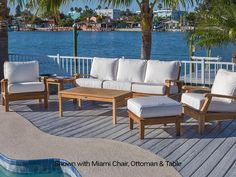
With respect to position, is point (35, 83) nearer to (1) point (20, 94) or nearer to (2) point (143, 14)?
(1) point (20, 94)

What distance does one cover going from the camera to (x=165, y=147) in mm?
5051

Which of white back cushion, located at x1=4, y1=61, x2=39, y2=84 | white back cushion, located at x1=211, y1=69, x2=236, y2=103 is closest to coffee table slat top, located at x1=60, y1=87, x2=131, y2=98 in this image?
white back cushion, located at x1=4, y1=61, x2=39, y2=84

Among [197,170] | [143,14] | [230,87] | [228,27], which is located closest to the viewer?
[197,170]

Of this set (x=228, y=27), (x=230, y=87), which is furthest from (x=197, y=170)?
(x=228, y=27)

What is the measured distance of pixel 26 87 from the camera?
7.20 metres

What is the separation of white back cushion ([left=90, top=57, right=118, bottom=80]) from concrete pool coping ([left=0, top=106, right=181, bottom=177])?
2238 millimetres

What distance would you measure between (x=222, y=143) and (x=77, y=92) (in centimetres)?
258

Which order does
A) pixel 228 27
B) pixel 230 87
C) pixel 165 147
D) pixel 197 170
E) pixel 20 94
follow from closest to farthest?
pixel 197 170
pixel 165 147
pixel 230 87
pixel 20 94
pixel 228 27

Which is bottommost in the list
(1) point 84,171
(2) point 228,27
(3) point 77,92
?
(1) point 84,171

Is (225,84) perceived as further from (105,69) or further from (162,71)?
(105,69)

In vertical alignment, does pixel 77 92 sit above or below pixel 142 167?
above

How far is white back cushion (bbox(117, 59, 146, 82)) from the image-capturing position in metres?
7.48

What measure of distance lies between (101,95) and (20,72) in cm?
206

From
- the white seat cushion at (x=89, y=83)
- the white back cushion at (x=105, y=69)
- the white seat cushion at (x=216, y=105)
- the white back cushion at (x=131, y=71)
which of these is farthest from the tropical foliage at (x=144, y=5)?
the white seat cushion at (x=216, y=105)
